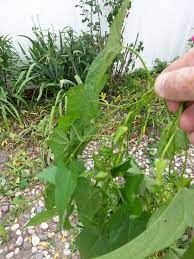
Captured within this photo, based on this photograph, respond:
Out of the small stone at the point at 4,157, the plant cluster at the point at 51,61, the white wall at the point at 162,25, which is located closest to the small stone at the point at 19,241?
the small stone at the point at 4,157

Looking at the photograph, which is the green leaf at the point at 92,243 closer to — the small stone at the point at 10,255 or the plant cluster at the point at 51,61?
the small stone at the point at 10,255

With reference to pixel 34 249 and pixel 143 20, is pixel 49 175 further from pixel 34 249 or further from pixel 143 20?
pixel 143 20

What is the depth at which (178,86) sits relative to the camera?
45 cm

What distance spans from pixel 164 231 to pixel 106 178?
7.0 inches

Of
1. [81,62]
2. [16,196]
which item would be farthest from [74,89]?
[81,62]

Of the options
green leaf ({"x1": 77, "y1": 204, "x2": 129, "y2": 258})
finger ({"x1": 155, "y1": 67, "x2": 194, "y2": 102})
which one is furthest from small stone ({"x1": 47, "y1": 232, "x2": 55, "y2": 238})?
finger ({"x1": 155, "y1": 67, "x2": 194, "y2": 102})

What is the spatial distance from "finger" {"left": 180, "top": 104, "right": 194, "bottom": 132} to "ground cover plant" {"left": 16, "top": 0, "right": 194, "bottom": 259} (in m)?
0.03

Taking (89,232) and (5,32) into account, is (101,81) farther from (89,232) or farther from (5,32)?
(5,32)

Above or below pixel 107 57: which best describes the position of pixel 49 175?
below

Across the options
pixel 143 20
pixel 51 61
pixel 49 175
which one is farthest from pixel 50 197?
pixel 143 20

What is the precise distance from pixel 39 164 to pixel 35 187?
0.13 meters

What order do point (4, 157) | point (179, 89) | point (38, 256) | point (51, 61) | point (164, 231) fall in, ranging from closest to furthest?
point (164, 231)
point (179, 89)
point (38, 256)
point (4, 157)
point (51, 61)

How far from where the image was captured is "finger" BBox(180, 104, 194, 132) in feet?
1.61

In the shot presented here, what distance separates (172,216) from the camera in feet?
1.20
